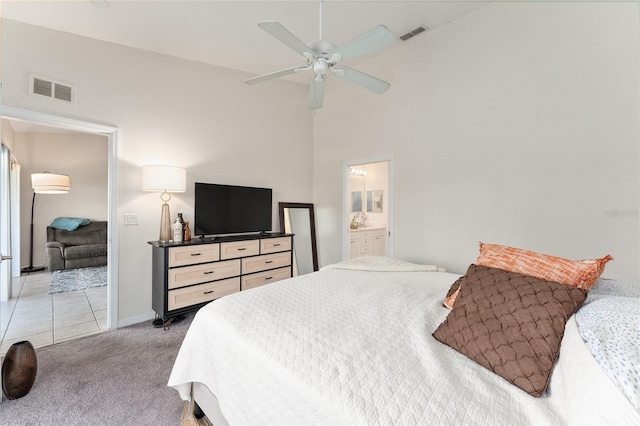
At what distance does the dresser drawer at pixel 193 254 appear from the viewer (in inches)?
111

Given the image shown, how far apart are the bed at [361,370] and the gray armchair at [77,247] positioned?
17.0ft

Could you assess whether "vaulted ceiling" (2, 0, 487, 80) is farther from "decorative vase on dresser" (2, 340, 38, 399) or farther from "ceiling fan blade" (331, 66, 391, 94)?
"decorative vase on dresser" (2, 340, 38, 399)

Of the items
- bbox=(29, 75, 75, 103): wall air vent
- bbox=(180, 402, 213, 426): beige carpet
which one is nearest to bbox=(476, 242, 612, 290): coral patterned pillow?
bbox=(180, 402, 213, 426): beige carpet

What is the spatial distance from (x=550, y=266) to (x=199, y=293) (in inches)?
117

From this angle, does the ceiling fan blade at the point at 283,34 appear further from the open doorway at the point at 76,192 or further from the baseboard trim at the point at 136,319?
the baseboard trim at the point at 136,319

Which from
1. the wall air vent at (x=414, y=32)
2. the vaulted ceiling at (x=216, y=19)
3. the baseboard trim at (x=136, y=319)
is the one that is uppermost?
the wall air vent at (x=414, y=32)

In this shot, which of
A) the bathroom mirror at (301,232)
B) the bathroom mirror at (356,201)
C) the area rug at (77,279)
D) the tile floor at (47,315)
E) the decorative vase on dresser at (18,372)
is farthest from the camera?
the bathroom mirror at (356,201)

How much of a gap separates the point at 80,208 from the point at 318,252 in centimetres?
504

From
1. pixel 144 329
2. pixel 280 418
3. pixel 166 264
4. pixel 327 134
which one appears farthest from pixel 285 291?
pixel 327 134

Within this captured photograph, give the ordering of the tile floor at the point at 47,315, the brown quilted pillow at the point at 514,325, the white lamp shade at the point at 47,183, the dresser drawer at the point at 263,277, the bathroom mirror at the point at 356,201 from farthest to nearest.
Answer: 1. the bathroom mirror at the point at 356,201
2. the white lamp shade at the point at 47,183
3. the dresser drawer at the point at 263,277
4. the tile floor at the point at 47,315
5. the brown quilted pillow at the point at 514,325

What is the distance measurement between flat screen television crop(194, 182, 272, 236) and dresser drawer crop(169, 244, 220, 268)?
0.94ft

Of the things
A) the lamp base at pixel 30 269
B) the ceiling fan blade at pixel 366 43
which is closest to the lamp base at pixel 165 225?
the ceiling fan blade at pixel 366 43

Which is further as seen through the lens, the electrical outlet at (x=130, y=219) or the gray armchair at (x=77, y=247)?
the gray armchair at (x=77, y=247)

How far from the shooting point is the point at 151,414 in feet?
5.48
